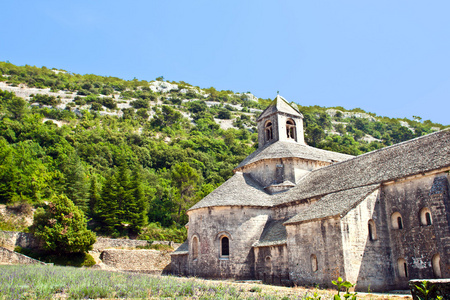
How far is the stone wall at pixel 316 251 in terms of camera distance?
1741 centimetres

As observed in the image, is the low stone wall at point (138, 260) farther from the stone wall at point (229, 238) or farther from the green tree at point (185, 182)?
the green tree at point (185, 182)

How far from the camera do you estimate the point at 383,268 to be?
17.9 meters

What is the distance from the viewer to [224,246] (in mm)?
24062

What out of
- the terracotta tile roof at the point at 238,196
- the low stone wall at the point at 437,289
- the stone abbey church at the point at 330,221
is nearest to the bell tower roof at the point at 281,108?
the stone abbey church at the point at 330,221

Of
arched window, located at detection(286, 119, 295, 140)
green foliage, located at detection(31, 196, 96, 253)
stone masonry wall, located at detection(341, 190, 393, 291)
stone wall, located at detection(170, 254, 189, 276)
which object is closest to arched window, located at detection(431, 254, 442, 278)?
stone masonry wall, located at detection(341, 190, 393, 291)

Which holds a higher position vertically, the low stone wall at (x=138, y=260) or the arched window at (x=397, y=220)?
the arched window at (x=397, y=220)

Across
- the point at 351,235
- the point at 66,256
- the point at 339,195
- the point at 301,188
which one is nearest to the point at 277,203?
the point at 301,188

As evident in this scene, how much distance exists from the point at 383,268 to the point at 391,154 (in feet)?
22.8

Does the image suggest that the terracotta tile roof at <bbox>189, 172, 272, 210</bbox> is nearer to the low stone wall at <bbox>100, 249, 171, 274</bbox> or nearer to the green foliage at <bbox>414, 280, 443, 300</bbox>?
the low stone wall at <bbox>100, 249, 171, 274</bbox>

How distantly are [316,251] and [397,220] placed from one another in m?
4.60

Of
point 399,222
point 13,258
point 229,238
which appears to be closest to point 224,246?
point 229,238

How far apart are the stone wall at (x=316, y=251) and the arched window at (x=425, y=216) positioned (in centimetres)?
411

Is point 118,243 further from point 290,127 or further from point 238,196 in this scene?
point 290,127

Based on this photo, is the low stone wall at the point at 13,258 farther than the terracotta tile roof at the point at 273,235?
Yes
